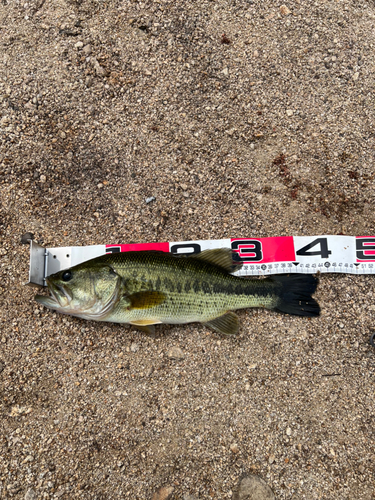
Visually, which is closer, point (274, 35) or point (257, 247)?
point (257, 247)

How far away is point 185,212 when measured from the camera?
3.40 m

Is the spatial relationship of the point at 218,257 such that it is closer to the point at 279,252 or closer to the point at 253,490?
the point at 279,252

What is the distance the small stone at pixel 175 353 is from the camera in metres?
3.18

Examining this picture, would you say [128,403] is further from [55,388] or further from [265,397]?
[265,397]

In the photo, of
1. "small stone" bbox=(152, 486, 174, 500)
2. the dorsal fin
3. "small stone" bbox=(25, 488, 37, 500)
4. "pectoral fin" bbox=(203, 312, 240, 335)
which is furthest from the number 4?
"small stone" bbox=(25, 488, 37, 500)

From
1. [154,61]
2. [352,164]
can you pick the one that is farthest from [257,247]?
[154,61]

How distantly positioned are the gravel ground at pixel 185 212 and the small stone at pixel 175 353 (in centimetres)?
2

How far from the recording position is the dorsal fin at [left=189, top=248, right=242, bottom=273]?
3.11 meters

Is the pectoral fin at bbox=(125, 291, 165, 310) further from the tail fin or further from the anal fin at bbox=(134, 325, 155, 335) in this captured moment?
the tail fin

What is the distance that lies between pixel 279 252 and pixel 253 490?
214 cm

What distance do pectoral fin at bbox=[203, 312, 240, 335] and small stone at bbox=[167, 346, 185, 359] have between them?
385 millimetres

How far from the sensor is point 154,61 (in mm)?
3592

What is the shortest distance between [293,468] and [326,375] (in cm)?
86

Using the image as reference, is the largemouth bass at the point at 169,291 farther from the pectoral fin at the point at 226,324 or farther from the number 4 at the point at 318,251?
the number 4 at the point at 318,251
